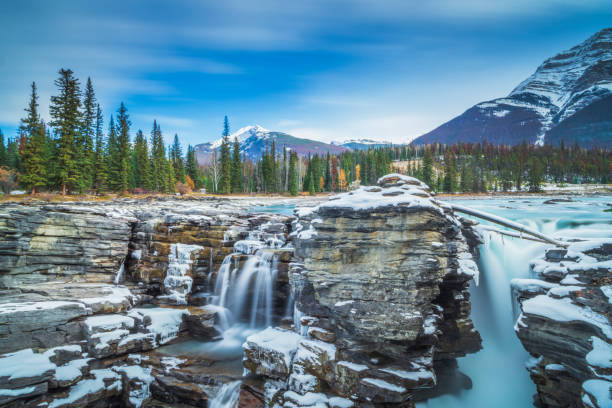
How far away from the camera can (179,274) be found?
1655cm

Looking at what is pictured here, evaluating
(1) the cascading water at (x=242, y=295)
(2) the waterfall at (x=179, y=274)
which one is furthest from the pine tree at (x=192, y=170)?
(1) the cascading water at (x=242, y=295)

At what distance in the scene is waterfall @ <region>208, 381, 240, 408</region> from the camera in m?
9.87

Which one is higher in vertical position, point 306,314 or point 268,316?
point 306,314

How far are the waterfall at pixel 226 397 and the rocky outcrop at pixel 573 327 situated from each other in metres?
9.43

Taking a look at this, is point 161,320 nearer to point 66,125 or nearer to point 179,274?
point 179,274

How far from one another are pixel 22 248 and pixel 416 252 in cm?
1799

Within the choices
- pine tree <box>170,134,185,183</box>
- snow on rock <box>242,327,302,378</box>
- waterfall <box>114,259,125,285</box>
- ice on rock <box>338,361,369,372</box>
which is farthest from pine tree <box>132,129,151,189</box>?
ice on rock <box>338,361,369,372</box>

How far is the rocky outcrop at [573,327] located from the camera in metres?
6.60

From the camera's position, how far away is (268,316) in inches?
587

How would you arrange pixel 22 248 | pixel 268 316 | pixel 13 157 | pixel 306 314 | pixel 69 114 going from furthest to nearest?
1. pixel 13 157
2. pixel 69 114
3. pixel 268 316
4. pixel 22 248
5. pixel 306 314

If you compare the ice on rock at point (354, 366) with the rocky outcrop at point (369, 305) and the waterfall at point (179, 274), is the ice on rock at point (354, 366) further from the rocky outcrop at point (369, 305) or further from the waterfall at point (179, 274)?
the waterfall at point (179, 274)

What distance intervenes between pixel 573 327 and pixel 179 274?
17121mm

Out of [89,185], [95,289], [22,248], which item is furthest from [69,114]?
[95,289]

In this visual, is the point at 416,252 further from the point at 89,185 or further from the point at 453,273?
the point at 89,185
